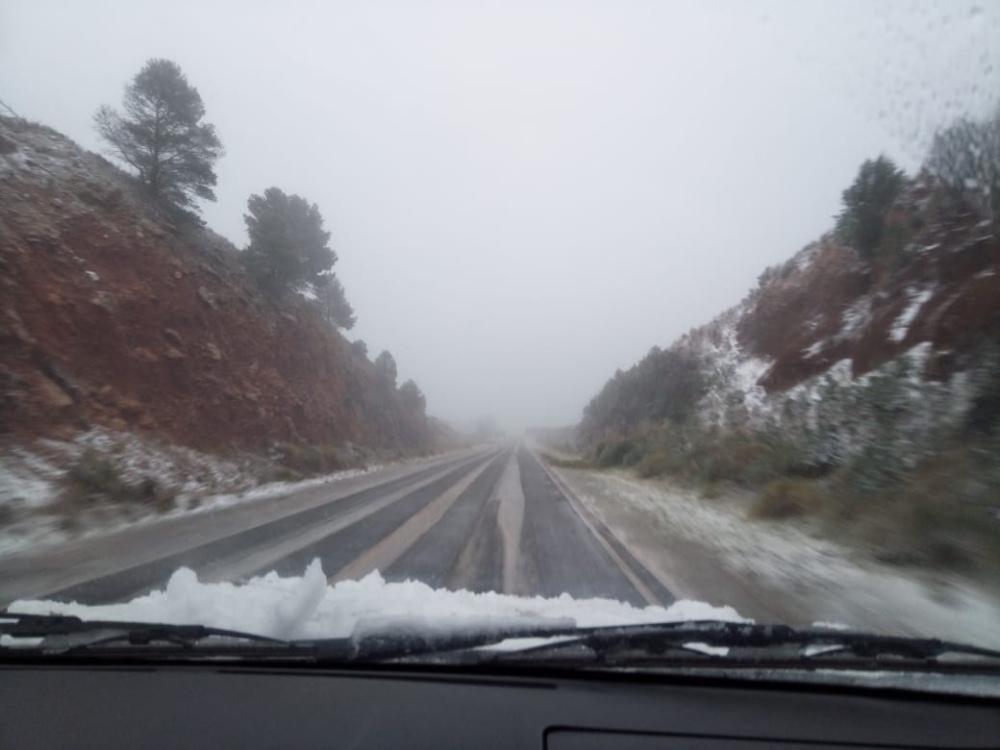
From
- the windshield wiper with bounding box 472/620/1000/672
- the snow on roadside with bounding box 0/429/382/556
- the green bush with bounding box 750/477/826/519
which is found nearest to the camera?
the windshield wiper with bounding box 472/620/1000/672

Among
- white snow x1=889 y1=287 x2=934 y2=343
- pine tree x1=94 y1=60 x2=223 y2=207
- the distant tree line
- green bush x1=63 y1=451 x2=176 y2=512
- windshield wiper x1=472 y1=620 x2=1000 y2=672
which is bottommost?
windshield wiper x1=472 y1=620 x2=1000 y2=672

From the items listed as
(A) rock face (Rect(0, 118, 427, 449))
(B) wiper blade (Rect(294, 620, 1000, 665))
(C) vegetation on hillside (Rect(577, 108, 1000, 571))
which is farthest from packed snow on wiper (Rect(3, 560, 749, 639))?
(A) rock face (Rect(0, 118, 427, 449))

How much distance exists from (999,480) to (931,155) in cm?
787

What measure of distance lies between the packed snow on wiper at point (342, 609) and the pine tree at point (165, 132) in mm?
19857

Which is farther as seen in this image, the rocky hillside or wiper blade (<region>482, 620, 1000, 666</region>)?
the rocky hillside

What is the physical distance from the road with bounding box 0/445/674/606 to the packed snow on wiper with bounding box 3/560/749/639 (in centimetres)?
84

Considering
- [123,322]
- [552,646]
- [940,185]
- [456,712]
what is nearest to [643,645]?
[552,646]

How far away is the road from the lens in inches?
240

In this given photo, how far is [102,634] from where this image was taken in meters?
3.41

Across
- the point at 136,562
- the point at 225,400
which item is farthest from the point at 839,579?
the point at 225,400

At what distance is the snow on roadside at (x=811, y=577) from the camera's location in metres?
5.03

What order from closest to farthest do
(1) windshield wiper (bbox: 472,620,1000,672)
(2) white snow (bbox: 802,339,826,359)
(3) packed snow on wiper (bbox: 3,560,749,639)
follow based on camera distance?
(1) windshield wiper (bbox: 472,620,1000,672) < (3) packed snow on wiper (bbox: 3,560,749,639) < (2) white snow (bbox: 802,339,826,359)

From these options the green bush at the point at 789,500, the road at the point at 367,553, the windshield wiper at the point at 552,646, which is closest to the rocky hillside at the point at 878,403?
the green bush at the point at 789,500

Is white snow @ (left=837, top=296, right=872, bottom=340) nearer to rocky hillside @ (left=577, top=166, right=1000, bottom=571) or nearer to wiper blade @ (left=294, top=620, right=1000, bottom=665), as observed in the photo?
rocky hillside @ (left=577, top=166, right=1000, bottom=571)
